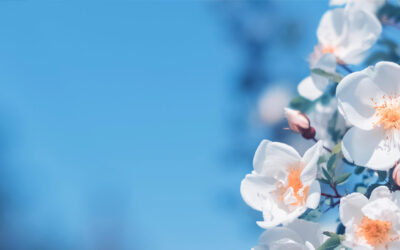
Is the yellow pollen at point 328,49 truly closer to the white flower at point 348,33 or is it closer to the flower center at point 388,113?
the white flower at point 348,33

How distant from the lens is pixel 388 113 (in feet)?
2.85

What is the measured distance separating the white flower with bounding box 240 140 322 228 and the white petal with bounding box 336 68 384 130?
89mm

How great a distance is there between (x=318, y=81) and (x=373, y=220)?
0.45m

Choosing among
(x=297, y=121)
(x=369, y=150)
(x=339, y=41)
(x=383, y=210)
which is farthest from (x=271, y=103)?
(x=383, y=210)

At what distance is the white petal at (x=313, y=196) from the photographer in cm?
81

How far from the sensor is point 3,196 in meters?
7.79

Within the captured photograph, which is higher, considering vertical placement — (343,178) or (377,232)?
(343,178)

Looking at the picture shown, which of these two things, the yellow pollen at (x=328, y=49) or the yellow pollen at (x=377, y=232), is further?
the yellow pollen at (x=328, y=49)

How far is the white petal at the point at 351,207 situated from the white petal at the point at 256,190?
154 millimetres

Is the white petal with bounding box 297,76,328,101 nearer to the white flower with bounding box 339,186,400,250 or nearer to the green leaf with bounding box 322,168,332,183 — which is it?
the green leaf with bounding box 322,168,332,183

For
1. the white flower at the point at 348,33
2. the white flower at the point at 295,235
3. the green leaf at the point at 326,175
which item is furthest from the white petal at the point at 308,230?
the white flower at the point at 348,33

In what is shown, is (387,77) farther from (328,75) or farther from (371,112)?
(328,75)

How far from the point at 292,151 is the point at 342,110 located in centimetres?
11

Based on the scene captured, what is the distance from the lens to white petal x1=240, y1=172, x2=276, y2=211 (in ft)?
2.89
